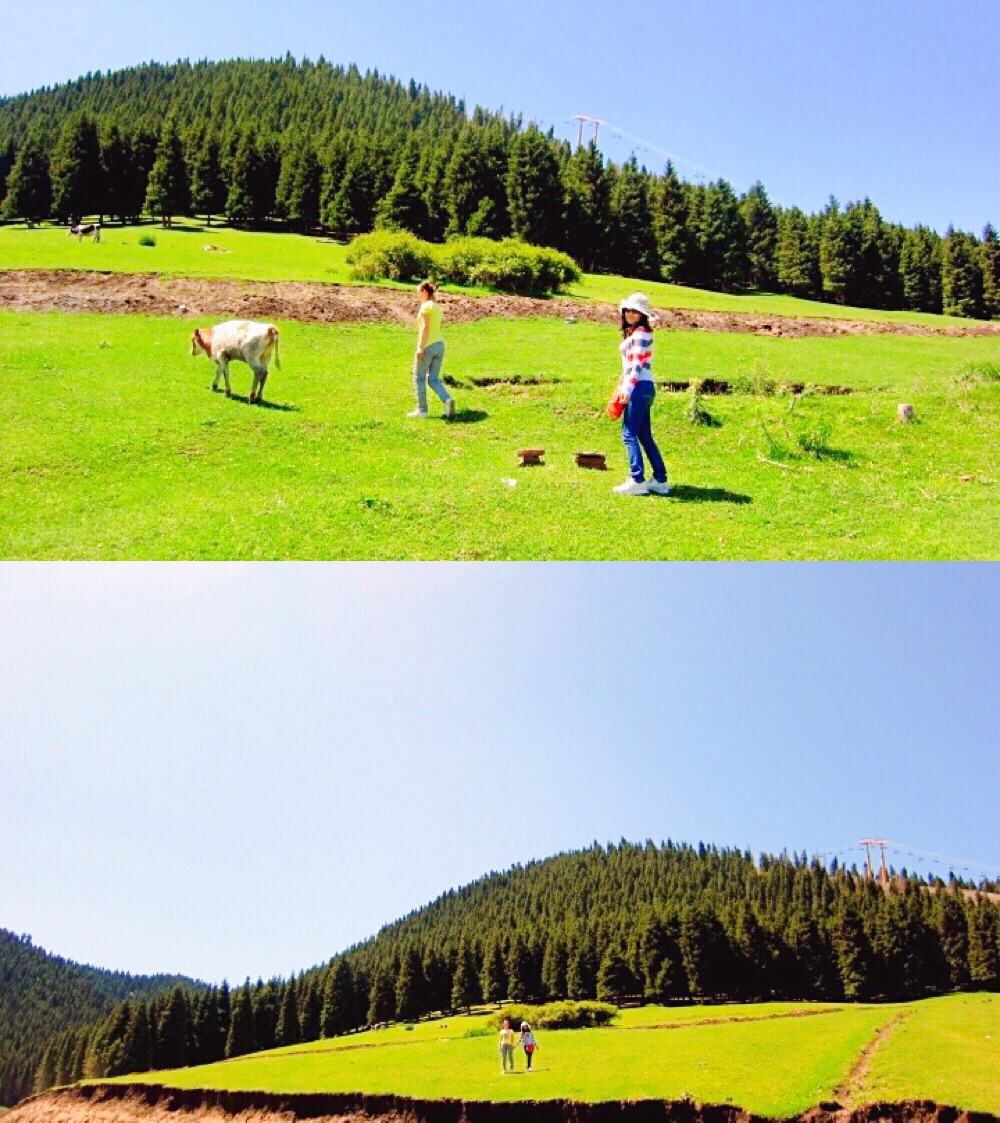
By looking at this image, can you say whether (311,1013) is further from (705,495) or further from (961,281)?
(961,281)

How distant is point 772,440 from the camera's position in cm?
2061

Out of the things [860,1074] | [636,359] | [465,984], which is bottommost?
[860,1074]

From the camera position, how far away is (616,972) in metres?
53.3

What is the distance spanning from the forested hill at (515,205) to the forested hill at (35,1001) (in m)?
67.9

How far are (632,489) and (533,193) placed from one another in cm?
7179

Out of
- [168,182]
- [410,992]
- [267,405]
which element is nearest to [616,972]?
[410,992]

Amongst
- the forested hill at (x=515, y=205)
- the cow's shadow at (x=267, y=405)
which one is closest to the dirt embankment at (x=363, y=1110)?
the cow's shadow at (x=267, y=405)

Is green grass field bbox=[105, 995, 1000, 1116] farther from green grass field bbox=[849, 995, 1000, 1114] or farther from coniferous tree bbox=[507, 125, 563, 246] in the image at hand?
coniferous tree bbox=[507, 125, 563, 246]

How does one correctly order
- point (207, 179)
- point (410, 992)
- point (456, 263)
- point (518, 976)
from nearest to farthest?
point (456, 263) < point (518, 976) < point (410, 992) < point (207, 179)

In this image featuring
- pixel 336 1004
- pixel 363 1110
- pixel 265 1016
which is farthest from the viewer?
pixel 265 1016

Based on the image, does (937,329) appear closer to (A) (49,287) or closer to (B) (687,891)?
(A) (49,287)

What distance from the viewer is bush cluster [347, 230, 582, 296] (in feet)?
141

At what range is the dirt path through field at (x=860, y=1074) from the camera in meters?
20.7

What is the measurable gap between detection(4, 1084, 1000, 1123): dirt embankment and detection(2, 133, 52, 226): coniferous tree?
268 feet
